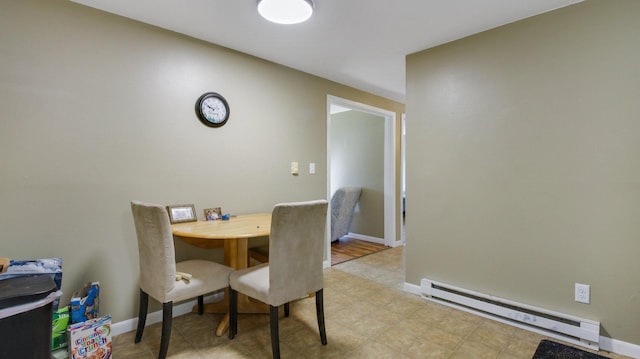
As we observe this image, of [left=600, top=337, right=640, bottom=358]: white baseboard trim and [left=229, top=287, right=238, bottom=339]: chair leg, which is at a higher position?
[left=229, top=287, right=238, bottom=339]: chair leg

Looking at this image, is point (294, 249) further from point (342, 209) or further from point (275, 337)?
point (342, 209)

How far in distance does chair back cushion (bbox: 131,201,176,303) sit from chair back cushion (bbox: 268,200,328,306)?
58 centimetres

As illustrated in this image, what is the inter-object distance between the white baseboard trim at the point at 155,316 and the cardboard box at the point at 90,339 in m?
0.33

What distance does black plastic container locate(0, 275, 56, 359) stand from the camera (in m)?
1.10

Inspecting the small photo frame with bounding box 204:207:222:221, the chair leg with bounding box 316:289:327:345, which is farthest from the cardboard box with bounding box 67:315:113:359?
the chair leg with bounding box 316:289:327:345

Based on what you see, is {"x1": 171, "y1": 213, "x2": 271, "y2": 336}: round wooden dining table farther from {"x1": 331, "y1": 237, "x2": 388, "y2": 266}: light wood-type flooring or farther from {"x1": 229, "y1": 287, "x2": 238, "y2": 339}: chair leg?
{"x1": 331, "y1": 237, "x2": 388, "y2": 266}: light wood-type flooring

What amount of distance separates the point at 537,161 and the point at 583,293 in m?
0.89

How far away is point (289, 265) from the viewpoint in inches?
67.7

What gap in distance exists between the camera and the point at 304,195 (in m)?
3.26

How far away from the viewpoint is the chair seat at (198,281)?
5.70 feet

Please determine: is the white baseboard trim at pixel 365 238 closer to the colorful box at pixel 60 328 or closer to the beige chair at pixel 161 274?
the beige chair at pixel 161 274

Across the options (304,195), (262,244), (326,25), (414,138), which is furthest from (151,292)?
A: (414,138)

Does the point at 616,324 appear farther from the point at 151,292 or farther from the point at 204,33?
the point at 204,33

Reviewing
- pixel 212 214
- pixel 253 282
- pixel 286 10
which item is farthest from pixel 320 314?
pixel 286 10
